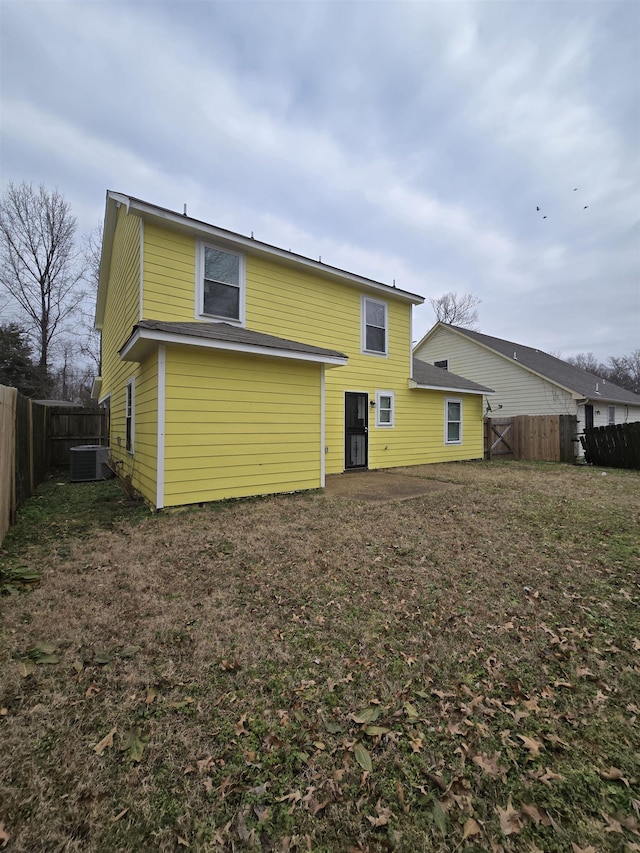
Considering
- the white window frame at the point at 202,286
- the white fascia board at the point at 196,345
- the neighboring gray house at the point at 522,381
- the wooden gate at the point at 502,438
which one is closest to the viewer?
the white fascia board at the point at 196,345

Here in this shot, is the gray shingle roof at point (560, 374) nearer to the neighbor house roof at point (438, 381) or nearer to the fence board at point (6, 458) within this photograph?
the neighbor house roof at point (438, 381)

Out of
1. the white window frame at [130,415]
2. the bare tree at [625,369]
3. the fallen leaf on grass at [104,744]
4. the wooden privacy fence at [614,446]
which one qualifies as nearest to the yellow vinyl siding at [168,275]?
the white window frame at [130,415]

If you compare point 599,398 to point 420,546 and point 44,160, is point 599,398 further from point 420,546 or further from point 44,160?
point 44,160

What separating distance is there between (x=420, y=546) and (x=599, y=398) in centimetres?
1634

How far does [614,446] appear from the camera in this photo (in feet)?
37.4

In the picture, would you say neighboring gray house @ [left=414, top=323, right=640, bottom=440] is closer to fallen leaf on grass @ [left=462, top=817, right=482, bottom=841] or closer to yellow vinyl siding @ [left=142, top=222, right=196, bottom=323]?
yellow vinyl siding @ [left=142, top=222, right=196, bottom=323]

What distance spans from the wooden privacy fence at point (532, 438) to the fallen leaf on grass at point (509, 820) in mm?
13546

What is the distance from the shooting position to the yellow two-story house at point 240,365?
18.9 ft

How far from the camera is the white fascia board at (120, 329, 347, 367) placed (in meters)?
5.24

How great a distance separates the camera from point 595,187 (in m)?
11.7

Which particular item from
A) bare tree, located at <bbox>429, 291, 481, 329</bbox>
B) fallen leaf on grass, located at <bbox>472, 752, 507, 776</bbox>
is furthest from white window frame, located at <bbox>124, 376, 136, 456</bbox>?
bare tree, located at <bbox>429, 291, 481, 329</bbox>

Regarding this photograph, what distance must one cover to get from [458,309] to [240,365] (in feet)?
88.9

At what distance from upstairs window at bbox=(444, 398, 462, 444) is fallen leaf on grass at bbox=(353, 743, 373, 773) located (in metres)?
11.3

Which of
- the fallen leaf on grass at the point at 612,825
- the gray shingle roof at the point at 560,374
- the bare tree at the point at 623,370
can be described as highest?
the bare tree at the point at 623,370
